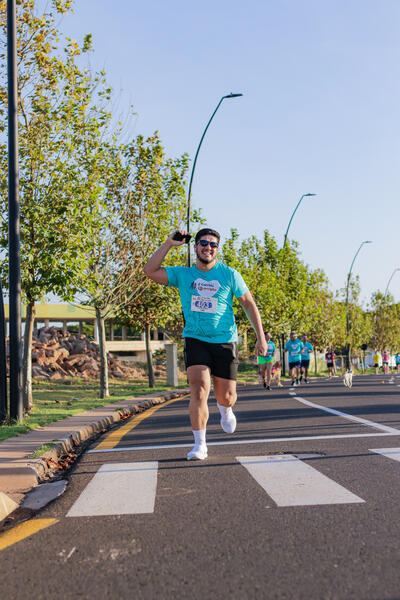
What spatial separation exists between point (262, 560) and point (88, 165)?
13.9 metres

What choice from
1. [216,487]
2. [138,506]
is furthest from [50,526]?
[216,487]

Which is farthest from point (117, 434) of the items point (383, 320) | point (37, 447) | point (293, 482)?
point (383, 320)

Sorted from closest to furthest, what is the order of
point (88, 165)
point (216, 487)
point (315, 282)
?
point (216, 487) → point (88, 165) → point (315, 282)

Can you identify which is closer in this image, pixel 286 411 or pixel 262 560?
pixel 262 560

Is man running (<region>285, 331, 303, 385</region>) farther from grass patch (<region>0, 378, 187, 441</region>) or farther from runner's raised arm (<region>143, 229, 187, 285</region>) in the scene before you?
runner's raised arm (<region>143, 229, 187, 285</region>)

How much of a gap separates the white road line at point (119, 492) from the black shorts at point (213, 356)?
1047mm

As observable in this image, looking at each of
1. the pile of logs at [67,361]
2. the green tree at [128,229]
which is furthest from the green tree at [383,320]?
the green tree at [128,229]

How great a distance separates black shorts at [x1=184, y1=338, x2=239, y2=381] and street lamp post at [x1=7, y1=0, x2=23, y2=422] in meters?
4.34

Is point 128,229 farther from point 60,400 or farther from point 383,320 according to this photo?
point 383,320

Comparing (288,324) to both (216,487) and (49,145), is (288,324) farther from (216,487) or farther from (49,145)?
(216,487)

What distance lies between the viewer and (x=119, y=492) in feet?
18.4

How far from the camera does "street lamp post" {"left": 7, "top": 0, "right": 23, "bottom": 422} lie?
10.7m

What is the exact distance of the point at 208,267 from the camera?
7074 mm

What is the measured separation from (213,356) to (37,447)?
2353mm
